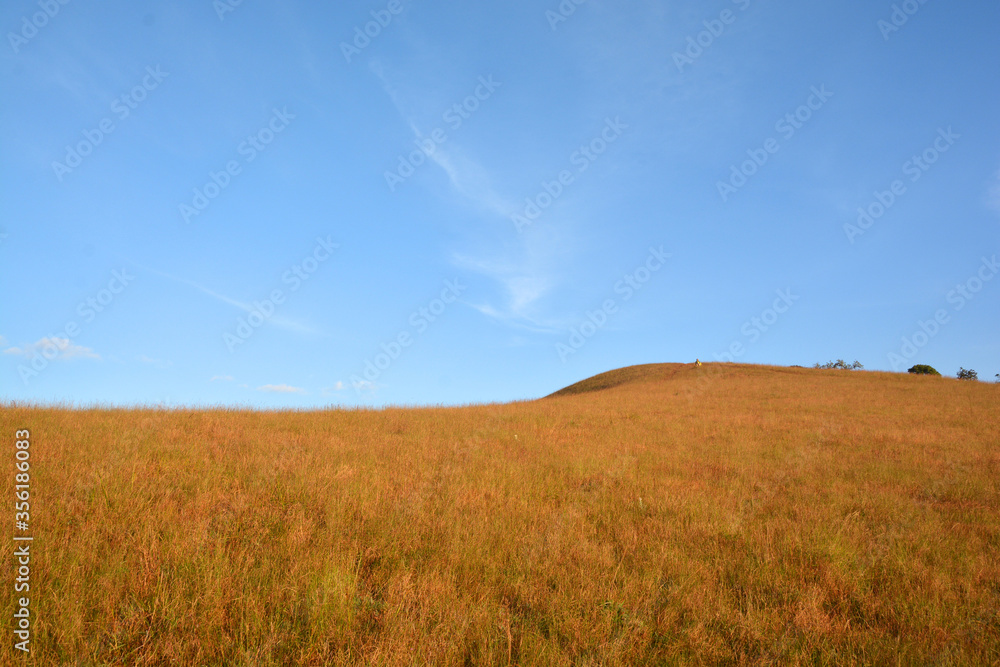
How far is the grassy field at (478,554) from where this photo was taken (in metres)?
3.65

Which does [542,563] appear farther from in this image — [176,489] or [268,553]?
[176,489]

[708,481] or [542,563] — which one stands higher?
[708,481]

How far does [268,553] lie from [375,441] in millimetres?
→ 5730

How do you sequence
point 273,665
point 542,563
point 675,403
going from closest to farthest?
point 273,665
point 542,563
point 675,403

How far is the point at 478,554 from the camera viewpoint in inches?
195

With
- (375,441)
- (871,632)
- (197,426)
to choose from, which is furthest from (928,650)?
(197,426)

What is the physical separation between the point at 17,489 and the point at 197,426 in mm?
4661

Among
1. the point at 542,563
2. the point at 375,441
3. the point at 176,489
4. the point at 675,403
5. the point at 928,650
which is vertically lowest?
the point at 928,650

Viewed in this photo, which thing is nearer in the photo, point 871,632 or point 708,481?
point 871,632

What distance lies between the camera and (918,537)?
6.11 meters

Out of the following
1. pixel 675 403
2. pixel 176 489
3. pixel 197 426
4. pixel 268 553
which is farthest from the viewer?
pixel 675 403

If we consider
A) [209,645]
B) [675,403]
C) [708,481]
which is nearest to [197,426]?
[209,645]

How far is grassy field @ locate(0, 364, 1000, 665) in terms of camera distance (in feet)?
12.0

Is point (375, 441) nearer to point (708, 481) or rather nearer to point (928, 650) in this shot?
point (708, 481)
